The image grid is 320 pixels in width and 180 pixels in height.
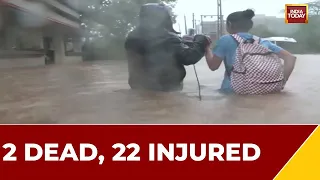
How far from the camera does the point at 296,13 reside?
1.31 meters

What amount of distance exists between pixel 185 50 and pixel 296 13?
2.24 ft

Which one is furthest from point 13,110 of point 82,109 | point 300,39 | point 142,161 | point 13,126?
point 300,39

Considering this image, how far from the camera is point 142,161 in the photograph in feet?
3.71

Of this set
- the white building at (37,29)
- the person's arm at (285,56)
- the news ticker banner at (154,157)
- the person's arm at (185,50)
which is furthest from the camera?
the person's arm at (185,50)

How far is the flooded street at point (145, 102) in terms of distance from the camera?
1.38 meters

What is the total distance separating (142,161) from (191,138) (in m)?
0.13

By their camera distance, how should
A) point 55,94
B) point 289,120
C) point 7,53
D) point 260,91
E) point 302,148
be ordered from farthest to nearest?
point 7,53 < point 260,91 < point 55,94 < point 289,120 < point 302,148

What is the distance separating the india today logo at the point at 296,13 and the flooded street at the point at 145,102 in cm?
28

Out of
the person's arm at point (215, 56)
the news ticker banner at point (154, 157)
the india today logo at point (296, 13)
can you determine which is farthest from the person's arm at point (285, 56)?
the news ticker banner at point (154, 157)

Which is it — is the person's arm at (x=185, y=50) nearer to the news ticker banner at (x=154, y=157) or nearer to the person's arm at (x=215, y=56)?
the person's arm at (x=215, y=56)

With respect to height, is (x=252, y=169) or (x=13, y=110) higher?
(x=13, y=110)

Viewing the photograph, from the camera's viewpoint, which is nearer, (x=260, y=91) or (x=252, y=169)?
(x=252, y=169)

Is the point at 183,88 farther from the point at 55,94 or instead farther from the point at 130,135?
the point at 130,135

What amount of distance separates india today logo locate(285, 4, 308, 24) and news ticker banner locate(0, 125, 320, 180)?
Result: 0.34m
